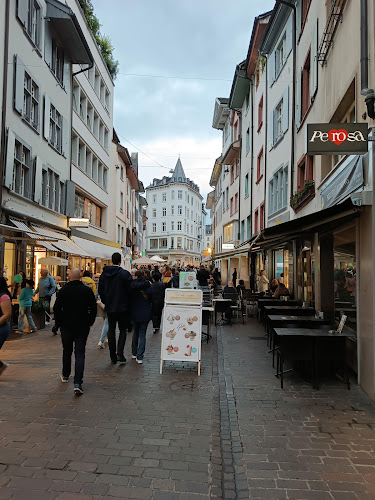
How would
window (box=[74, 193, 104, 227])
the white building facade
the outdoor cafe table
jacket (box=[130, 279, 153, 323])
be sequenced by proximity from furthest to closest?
1. the white building facade
2. window (box=[74, 193, 104, 227])
3. jacket (box=[130, 279, 153, 323])
4. the outdoor cafe table

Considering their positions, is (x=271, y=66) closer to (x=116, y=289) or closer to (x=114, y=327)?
(x=116, y=289)

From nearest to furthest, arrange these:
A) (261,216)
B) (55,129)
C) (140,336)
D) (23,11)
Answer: (140,336), (23,11), (55,129), (261,216)

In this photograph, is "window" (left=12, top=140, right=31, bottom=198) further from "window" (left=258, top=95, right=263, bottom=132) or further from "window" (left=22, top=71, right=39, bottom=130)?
"window" (left=258, top=95, right=263, bottom=132)

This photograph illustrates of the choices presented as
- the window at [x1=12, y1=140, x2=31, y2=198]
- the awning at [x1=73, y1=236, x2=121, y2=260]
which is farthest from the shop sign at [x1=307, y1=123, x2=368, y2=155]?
the awning at [x1=73, y1=236, x2=121, y2=260]

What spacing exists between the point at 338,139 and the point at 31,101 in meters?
12.5

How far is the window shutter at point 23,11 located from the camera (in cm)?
1323

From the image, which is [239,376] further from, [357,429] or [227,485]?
[227,485]

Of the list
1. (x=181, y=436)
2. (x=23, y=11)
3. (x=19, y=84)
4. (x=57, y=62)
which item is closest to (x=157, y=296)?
(x=181, y=436)

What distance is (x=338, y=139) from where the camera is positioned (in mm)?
6043

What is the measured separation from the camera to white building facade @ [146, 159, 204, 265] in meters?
87.7

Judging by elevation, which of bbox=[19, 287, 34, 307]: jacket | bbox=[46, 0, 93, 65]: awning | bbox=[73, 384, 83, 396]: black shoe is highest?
bbox=[46, 0, 93, 65]: awning

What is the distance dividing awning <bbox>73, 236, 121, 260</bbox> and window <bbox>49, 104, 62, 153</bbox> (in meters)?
4.89

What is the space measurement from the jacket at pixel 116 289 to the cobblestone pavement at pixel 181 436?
3.55 ft

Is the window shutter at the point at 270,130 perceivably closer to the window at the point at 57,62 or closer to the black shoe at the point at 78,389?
the window at the point at 57,62
